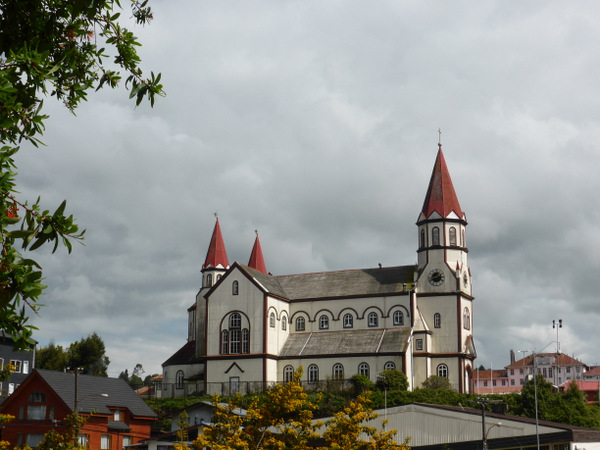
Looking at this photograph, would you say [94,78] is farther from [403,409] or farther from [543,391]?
[543,391]

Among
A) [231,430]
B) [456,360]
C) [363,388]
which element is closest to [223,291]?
[363,388]

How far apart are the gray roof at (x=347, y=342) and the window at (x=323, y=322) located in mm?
527

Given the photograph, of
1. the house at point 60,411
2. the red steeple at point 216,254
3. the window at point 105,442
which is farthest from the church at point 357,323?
the window at point 105,442

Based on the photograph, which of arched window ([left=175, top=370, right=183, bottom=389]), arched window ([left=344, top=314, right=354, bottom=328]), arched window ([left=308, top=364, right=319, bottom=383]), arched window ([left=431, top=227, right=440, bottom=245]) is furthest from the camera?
arched window ([left=175, top=370, right=183, bottom=389])

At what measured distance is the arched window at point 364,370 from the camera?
72000mm

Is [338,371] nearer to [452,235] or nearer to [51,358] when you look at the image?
[452,235]

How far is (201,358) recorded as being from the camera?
263 ft

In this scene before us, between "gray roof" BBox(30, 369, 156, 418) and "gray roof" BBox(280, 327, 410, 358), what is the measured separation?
1963cm

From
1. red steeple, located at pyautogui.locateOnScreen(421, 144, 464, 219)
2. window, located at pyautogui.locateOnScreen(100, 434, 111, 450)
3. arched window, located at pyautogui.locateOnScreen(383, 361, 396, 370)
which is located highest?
red steeple, located at pyautogui.locateOnScreen(421, 144, 464, 219)

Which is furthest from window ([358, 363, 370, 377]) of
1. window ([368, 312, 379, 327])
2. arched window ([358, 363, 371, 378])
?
window ([368, 312, 379, 327])

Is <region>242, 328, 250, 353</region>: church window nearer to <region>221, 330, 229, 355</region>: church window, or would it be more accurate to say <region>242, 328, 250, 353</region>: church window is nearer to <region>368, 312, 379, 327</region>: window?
<region>221, 330, 229, 355</region>: church window

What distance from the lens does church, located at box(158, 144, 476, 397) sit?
73.1 metres

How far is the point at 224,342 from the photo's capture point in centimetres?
7650

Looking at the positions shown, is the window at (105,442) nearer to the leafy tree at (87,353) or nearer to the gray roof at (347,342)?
the gray roof at (347,342)
